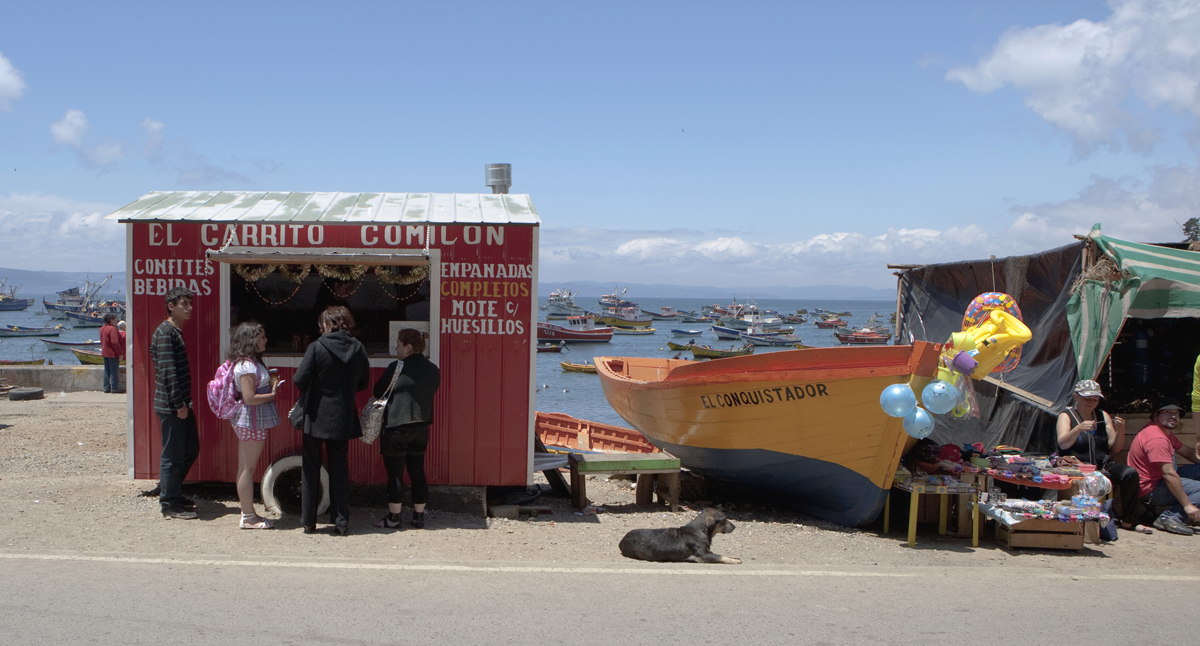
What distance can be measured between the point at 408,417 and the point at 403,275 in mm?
1588

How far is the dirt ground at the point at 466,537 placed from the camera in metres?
6.07

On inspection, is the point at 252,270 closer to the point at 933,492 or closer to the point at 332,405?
the point at 332,405

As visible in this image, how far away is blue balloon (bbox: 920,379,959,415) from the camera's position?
21.5ft

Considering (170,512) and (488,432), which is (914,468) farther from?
(170,512)

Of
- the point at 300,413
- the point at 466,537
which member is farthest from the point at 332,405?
the point at 466,537

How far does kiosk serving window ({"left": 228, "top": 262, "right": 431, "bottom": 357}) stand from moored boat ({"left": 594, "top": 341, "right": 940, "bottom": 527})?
2773 mm

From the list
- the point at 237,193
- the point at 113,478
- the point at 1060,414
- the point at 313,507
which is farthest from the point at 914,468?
the point at 113,478

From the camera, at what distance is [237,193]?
8125 mm

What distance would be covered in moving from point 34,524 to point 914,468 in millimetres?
7346

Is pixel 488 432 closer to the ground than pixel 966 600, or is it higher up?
higher up

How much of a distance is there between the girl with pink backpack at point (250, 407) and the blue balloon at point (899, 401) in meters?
4.88

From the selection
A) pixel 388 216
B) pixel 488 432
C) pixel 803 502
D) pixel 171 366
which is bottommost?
pixel 803 502

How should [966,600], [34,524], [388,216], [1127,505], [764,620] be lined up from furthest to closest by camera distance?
[1127,505] → [388,216] → [34,524] → [966,600] → [764,620]

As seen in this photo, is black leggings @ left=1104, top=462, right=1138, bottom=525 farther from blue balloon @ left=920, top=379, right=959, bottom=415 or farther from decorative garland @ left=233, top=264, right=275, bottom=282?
decorative garland @ left=233, top=264, right=275, bottom=282
